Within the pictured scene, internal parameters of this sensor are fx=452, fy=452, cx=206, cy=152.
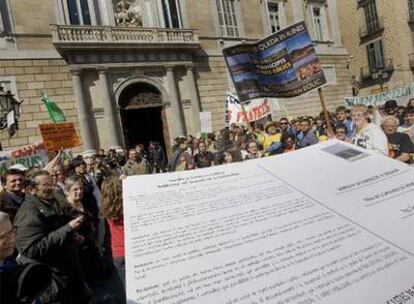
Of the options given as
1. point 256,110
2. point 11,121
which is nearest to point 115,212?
point 11,121

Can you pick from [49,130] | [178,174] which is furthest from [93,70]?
[178,174]

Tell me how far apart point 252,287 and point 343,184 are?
26.3 inches

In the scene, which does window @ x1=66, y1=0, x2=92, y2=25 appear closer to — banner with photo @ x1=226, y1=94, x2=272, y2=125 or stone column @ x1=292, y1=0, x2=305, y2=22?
banner with photo @ x1=226, y1=94, x2=272, y2=125

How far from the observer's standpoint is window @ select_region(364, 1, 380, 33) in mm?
32031

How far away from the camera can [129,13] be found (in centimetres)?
1722

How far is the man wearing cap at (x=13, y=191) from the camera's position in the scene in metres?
4.36

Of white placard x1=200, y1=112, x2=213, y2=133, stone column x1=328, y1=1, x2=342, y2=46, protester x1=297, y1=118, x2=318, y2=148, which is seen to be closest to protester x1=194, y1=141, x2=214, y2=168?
protester x1=297, y1=118, x2=318, y2=148

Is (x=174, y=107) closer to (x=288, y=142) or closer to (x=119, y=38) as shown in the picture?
(x=119, y=38)

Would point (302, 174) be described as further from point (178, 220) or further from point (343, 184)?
point (178, 220)

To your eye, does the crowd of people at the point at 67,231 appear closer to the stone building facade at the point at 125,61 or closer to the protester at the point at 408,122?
the protester at the point at 408,122

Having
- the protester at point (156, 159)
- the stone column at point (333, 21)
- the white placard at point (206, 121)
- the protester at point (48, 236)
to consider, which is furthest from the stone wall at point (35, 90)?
the stone column at point (333, 21)

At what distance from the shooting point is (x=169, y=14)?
58.3 ft

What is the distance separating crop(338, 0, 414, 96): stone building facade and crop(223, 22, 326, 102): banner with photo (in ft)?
93.8

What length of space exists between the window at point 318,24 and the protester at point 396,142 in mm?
19579
